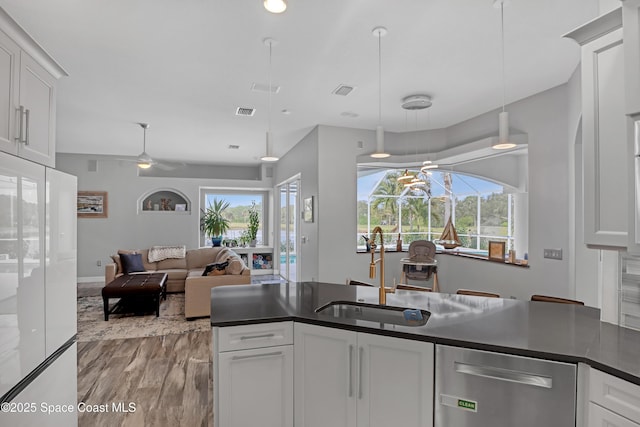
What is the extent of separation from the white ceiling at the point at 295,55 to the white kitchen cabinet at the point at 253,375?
2.16 meters

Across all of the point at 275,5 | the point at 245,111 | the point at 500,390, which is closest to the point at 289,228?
the point at 245,111

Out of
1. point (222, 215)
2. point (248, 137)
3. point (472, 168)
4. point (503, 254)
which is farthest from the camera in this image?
point (222, 215)

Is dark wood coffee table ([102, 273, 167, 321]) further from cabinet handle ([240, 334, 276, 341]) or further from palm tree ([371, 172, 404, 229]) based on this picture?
palm tree ([371, 172, 404, 229])

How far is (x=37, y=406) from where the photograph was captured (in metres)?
1.86

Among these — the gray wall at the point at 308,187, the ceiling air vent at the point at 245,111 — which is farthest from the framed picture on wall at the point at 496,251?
the ceiling air vent at the point at 245,111

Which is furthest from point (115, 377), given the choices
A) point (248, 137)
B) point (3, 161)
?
point (248, 137)

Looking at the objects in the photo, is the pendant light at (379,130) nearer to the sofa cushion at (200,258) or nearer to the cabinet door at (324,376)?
the cabinet door at (324,376)

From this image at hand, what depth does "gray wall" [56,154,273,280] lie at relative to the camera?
7887 millimetres

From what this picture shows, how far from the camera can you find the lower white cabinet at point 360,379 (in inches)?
66.8

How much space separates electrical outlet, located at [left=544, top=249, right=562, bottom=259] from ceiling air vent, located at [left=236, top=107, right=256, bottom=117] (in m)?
3.99

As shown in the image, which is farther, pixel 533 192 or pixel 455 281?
pixel 455 281

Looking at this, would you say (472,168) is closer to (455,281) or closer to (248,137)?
(455,281)

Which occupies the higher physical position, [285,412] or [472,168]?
[472,168]

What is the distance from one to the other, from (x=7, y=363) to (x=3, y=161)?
94 cm
